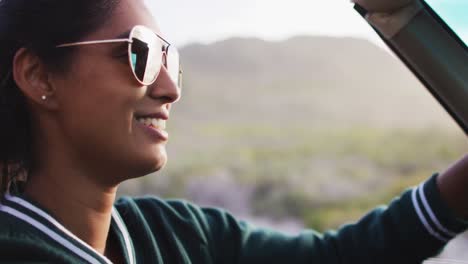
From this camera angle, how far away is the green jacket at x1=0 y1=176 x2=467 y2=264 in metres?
1.29

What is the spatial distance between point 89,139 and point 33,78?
0.18m

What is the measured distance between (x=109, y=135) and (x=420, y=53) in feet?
2.09

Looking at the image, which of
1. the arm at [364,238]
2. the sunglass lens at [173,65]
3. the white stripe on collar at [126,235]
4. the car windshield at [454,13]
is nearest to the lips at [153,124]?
the sunglass lens at [173,65]

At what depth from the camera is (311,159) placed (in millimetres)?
5746

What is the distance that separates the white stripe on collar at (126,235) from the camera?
144cm

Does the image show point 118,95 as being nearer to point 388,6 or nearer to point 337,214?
point 388,6

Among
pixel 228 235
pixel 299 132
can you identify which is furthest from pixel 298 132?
pixel 228 235

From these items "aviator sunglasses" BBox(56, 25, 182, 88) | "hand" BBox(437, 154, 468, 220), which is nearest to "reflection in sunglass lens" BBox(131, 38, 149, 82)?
"aviator sunglasses" BBox(56, 25, 182, 88)

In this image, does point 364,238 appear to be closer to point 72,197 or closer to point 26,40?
point 72,197

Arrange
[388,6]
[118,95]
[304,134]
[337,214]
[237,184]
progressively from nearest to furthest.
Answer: [388,6] < [118,95] < [337,214] < [237,184] < [304,134]

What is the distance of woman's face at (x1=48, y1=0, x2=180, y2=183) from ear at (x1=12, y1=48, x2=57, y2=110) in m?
0.02

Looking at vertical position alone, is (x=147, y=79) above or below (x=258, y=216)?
above

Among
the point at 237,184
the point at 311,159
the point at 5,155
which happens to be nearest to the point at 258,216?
the point at 237,184

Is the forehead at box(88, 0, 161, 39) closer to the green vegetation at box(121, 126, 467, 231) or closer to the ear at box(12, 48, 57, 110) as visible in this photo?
the ear at box(12, 48, 57, 110)
